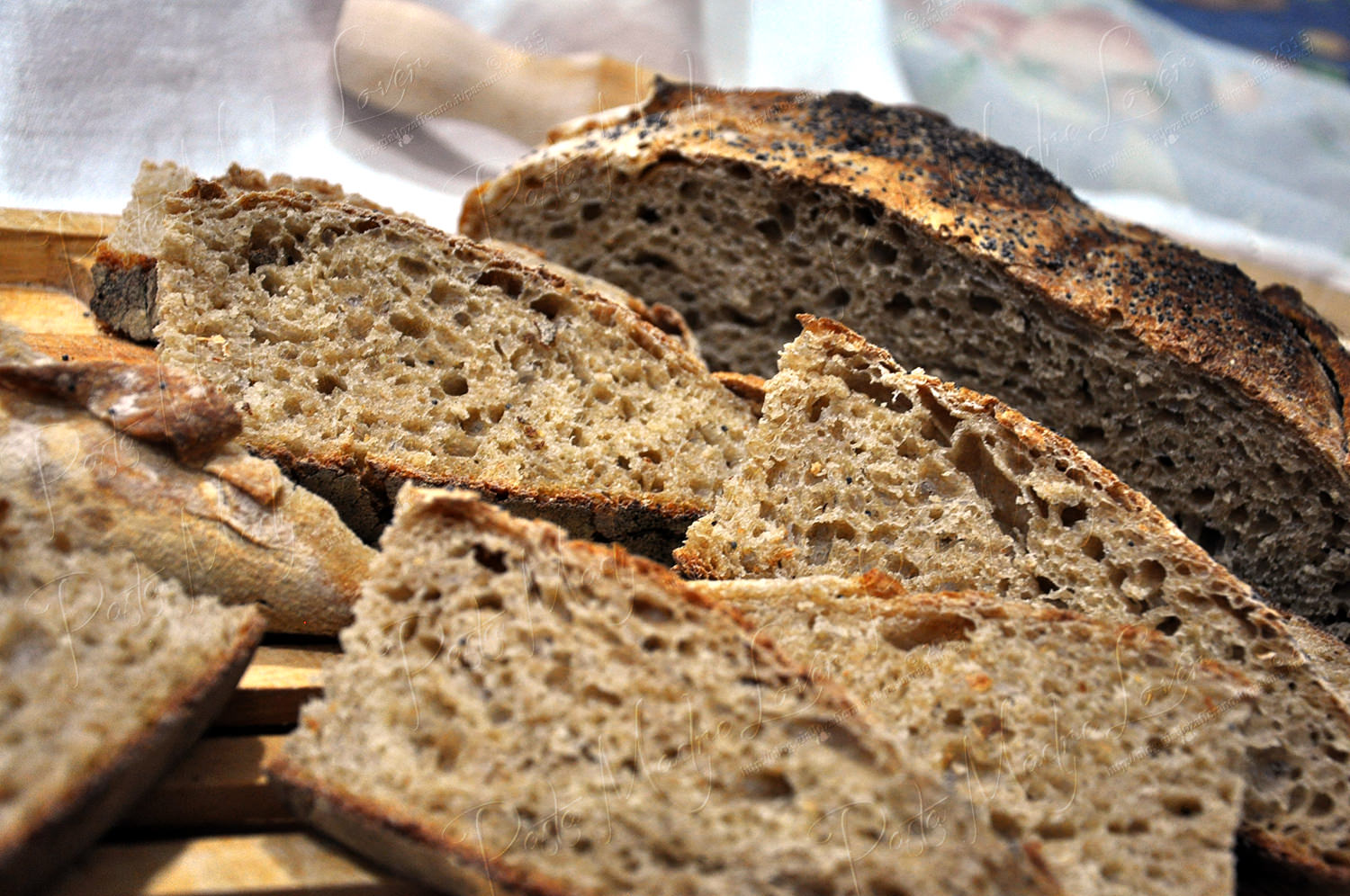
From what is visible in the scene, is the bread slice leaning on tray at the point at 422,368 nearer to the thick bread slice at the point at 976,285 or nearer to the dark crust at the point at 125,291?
the dark crust at the point at 125,291

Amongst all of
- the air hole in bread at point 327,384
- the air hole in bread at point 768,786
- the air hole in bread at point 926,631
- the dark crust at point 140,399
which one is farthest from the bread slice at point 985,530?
the dark crust at point 140,399

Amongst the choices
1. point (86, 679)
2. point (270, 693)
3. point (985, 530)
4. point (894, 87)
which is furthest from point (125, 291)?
point (894, 87)

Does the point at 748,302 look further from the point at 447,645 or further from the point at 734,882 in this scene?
the point at 734,882

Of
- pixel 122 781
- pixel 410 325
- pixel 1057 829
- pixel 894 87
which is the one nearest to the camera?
pixel 122 781

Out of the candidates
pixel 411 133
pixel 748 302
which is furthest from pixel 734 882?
pixel 411 133

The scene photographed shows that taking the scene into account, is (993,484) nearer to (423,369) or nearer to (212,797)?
(423,369)

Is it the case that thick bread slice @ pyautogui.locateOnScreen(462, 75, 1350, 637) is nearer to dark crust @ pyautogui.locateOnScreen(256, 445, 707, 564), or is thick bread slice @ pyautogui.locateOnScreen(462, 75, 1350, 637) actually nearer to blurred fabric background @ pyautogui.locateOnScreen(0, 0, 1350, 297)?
blurred fabric background @ pyautogui.locateOnScreen(0, 0, 1350, 297)

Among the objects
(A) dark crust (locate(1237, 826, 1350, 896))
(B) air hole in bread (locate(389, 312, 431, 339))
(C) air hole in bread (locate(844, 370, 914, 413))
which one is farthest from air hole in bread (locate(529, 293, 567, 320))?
(A) dark crust (locate(1237, 826, 1350, 896))
